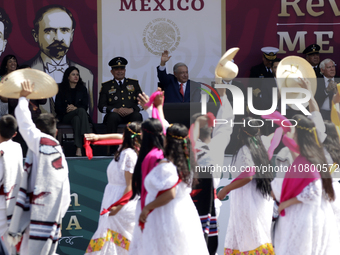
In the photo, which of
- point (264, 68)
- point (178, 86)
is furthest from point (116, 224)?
point (264, 68)

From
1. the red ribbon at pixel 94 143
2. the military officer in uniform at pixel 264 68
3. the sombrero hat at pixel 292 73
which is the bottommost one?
the red ribbon at pixel 94 143

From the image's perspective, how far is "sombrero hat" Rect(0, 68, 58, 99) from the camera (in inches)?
168

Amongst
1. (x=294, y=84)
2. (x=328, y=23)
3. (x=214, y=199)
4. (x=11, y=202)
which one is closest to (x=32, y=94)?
(x=11, y=202)

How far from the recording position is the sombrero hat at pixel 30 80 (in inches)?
168

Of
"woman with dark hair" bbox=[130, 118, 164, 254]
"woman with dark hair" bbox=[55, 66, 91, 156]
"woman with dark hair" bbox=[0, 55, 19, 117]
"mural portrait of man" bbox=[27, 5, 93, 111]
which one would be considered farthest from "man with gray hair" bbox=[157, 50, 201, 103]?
"woman with dark hair" bbox=[130, 118, 164, 254]

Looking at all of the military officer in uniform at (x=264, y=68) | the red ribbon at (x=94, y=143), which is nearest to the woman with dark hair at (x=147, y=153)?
the red ribbon at (x=94, y=143)

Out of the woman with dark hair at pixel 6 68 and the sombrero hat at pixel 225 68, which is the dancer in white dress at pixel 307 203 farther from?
the woman with dark hair at pixel 6 68

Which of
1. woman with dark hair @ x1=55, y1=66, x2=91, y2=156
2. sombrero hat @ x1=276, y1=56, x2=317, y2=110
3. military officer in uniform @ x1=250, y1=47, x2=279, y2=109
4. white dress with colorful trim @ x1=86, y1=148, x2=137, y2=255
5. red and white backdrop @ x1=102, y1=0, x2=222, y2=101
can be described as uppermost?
→ red and white backdrop @ x1=102, y1=0, x2=222, y2=101

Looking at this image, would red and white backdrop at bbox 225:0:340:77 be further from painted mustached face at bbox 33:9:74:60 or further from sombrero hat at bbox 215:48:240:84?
sombrero hat at bbox 215:48:240:84

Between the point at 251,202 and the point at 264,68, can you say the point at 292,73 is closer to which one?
the point at 251,202

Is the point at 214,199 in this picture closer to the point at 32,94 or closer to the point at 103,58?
the point at 32,94

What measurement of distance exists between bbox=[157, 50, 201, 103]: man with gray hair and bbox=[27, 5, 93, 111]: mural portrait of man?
1714 mm

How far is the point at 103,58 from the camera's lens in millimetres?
8555

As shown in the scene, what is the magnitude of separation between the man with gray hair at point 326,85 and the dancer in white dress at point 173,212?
155 inches
